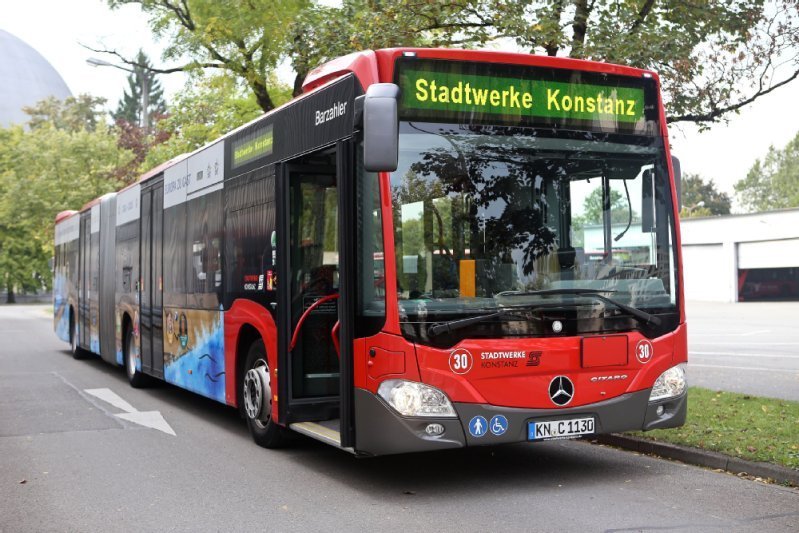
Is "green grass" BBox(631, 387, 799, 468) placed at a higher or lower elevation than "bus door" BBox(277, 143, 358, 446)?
lower

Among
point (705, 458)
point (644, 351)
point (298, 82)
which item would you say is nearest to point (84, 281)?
point (298, 82)

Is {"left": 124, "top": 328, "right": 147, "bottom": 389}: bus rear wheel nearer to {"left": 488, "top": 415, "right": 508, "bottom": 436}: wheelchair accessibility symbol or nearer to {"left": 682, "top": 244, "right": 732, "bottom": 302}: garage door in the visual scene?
{"left": 488, "top": 415, "right": 508, "bottom": 436}: wheelchair accessibility symbol

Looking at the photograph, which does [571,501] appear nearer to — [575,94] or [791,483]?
[791,483]

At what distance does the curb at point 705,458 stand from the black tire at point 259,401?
306 cm

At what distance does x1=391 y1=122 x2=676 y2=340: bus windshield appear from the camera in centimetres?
674

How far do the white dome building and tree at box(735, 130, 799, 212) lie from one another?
76601mm

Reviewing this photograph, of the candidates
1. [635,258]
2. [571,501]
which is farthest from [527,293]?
[571,501]

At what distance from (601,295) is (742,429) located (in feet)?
9.15

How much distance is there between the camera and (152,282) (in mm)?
13141

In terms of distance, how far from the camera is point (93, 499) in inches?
278

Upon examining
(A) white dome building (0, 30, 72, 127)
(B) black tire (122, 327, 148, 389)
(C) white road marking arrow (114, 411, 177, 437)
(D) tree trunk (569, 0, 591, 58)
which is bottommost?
(C) white road marking arrow (114, 411, 177, 437)

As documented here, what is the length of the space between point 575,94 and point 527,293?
1622mm

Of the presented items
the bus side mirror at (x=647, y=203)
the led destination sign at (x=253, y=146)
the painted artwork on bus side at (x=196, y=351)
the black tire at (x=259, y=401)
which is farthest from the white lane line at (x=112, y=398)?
the bus side mirror at (x=647, y=203)

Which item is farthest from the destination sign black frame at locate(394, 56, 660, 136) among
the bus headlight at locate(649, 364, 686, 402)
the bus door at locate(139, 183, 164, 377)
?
the bus door at locate(139, 183, 164, 377)
